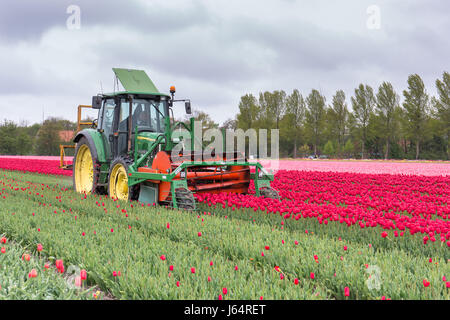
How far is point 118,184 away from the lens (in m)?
9.46

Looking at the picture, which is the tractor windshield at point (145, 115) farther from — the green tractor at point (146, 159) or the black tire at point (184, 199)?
the black tire at point (184, 199)

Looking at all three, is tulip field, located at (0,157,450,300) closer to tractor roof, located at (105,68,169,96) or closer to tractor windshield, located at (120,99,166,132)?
tractor windshield, located at (120,99,166,132)

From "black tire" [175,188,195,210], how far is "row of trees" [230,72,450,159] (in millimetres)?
44493

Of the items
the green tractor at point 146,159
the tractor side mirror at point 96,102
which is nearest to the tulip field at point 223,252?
the green tractor at point 146,159

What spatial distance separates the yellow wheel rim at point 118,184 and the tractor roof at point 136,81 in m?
1.91

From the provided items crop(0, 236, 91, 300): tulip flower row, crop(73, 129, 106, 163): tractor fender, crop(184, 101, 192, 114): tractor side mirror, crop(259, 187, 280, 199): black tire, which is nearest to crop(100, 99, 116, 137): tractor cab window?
crop(73, 129, 106, 163): tractor fender

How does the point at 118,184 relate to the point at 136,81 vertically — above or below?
below

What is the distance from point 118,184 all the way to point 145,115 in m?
1.79

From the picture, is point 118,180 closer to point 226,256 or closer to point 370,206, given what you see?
point 226,256

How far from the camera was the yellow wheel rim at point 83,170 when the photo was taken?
11250mm

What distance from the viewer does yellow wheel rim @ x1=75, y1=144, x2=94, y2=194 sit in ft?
36.9

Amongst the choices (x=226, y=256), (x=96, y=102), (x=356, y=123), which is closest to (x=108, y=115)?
(x=96, y=102)

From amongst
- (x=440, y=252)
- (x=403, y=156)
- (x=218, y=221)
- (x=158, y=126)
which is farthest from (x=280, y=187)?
(x=403, y=156)
